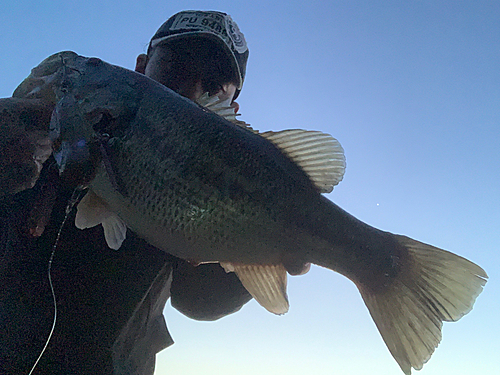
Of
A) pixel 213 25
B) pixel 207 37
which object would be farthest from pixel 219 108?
pixel 213 25

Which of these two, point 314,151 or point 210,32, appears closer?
point 314,151

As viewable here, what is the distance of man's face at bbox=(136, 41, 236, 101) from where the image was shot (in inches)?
95.8

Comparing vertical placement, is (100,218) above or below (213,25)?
below

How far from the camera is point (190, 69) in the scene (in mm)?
2451

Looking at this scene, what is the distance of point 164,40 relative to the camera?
99.1 inches

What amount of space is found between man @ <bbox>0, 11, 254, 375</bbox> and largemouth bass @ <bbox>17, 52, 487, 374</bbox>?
7.1 inches

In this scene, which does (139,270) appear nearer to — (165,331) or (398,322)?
(165,331)

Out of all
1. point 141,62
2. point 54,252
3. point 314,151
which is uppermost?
point 141,62

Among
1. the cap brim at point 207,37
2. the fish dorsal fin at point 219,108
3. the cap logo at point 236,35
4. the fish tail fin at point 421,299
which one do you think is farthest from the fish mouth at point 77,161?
the cap logo at point 236,35

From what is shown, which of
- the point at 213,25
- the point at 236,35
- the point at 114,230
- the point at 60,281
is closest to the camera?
the point at 114,230

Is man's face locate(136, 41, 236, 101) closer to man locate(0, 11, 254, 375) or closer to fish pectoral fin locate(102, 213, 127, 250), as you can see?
man locate(0, 11, 254, 375)

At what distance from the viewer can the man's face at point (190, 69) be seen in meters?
2.43

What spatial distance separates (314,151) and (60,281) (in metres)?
1.38

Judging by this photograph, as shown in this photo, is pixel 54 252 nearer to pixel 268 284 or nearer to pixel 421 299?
pixel 268 284
